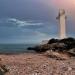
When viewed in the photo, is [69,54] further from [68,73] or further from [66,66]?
[68,73]

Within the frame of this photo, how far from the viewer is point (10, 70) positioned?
1501cm

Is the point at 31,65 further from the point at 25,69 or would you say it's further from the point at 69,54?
the point at 69,54

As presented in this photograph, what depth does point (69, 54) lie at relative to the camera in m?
22.9

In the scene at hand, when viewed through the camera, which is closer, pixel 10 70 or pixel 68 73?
pixel 68 73

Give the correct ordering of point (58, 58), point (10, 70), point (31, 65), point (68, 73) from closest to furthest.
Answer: point (68, 73) → point (10, 70) → point (31, 65) → point (58, 58)

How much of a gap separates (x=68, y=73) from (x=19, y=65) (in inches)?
132

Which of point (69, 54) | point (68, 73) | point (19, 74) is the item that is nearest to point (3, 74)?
point (19, 74)

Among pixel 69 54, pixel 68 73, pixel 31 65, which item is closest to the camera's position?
pixel 68 73

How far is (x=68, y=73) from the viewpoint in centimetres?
1409

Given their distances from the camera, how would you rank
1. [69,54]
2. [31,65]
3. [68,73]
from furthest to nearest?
[69,54] < [31,65] < [68,73]

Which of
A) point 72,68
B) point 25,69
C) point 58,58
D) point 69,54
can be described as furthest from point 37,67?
point 69,54

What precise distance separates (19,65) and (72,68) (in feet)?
9.72

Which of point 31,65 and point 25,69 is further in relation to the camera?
point 31,65

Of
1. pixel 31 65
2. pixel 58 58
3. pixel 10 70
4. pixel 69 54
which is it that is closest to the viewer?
pixel 10 70
